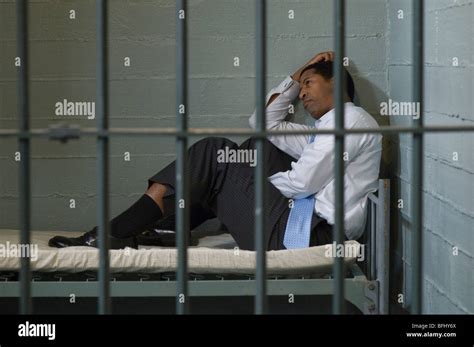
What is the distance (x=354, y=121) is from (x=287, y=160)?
0.49 m

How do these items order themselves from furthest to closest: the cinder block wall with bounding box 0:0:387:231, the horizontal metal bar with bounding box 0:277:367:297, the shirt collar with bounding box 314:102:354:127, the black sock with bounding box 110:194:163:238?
the cinder block wall with bounding box 0:0:387:231
the shirt collar with bounding box 314:102:354:127
the black sock with bounding box 110:194:163:238
the horizontal metal bar with bounding box 0:277:367:297

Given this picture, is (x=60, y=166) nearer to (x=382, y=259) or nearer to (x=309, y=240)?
(x=309, y=240)

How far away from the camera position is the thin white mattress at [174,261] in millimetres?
3615

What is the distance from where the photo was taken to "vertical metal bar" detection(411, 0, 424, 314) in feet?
4.93

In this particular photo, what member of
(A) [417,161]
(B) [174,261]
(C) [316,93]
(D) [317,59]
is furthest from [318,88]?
(A) [417,161]

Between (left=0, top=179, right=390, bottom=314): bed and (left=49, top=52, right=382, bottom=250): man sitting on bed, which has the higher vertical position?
(left=49, top=52, right=382, bottom=250): man sitting on bed

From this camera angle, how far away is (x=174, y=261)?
3646 mm

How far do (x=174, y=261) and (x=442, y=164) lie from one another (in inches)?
43.2

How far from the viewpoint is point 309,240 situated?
383cm

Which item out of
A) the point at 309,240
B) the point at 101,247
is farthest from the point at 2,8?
the point at 101,247

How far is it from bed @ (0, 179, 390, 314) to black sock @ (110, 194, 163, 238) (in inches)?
9.7

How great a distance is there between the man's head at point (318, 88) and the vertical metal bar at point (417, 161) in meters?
2.74

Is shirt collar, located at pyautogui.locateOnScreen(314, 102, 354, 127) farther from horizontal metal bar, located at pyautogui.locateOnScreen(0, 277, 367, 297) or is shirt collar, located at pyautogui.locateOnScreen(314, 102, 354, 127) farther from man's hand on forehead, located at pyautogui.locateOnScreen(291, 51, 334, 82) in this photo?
horizontal metal bar, located at pyautogui.locateOnScreen(0, 277, 367, 297)

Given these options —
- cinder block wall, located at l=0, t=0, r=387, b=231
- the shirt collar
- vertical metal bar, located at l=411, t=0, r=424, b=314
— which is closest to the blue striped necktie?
the shirt collar
